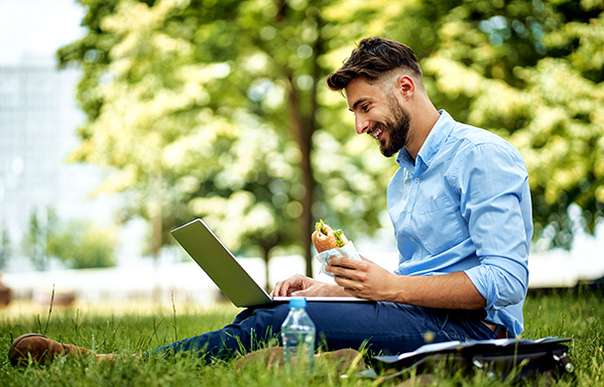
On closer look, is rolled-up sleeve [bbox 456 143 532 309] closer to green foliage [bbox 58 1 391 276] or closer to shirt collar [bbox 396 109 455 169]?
shirt collar [bbox 396 109 455 169]

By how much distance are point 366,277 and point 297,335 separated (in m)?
0.36

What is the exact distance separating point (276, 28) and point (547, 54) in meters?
4.09

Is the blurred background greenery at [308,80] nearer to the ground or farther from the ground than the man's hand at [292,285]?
farther from the ground

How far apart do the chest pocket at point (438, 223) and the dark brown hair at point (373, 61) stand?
1.94 feet

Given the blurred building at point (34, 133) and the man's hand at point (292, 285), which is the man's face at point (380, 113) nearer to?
the man's hand at point (292, 285)

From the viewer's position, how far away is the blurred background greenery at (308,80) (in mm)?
11828

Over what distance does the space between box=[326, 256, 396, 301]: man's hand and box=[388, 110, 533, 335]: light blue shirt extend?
312 mm

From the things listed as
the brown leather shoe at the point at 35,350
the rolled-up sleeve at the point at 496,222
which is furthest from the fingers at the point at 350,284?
the brown leather shoe at the point at 35,350

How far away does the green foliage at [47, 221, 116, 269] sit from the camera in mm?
62156

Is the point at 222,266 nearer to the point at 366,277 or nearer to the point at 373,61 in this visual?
the point at 366,277

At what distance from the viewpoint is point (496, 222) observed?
11.3 feet

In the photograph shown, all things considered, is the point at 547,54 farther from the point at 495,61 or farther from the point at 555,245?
the point at 555,245

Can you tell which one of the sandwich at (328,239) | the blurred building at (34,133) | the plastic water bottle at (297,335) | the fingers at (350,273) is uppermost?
the blurred building at (34,133)

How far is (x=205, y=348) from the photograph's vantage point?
3613 millimetres
